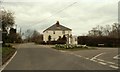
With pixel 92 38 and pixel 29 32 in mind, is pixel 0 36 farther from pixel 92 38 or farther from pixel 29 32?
pixel 29 32

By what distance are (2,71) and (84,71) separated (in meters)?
4.03

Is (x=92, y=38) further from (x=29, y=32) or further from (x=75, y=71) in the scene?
(x=29, y=32)

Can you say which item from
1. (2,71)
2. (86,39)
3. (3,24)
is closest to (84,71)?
(2,71)

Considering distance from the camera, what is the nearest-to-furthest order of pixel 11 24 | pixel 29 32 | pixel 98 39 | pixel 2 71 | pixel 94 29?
pixel 2 71, pixel 98 39, pixel 11 24, pixel 94 29, pixel 29 32

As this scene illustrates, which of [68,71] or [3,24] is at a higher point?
[3,24]

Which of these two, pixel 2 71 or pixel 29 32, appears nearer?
pixel 2 71

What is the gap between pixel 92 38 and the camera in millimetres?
62375

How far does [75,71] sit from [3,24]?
5499 cm

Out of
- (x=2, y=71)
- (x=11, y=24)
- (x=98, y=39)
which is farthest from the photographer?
(x=11, y=24)

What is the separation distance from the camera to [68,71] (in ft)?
40.5

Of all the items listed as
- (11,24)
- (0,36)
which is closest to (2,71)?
(0,36)

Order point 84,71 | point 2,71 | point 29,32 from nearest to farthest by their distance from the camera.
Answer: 1. point 84,71
2. point 2,71
3. point 29,32

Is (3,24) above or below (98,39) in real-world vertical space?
above

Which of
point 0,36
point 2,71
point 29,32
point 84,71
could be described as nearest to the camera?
point 84,71
